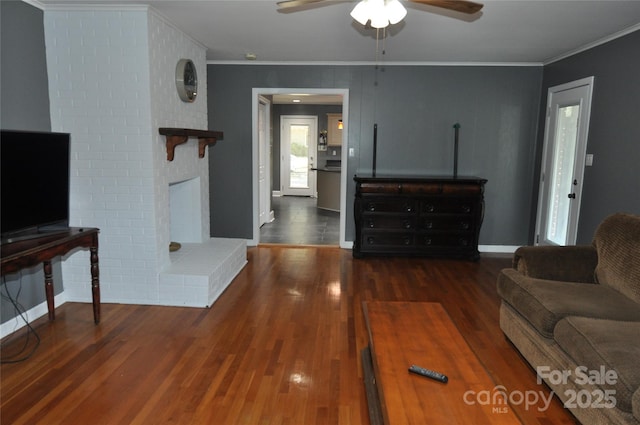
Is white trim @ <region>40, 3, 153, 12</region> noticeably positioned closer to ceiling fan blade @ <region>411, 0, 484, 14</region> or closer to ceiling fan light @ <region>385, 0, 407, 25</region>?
ceiling fan light @ <region>385, 0, 407, 25</region>

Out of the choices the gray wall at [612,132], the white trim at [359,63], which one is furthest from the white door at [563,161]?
the white trim at [359,63]

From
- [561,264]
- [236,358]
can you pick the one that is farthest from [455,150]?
[236,358]

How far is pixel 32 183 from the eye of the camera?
2.78 meters

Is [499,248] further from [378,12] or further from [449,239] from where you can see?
[378,12]

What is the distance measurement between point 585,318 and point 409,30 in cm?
284

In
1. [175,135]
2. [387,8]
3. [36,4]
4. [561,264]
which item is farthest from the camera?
[175,135]

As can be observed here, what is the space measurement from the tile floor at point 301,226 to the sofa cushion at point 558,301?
11.3 ft

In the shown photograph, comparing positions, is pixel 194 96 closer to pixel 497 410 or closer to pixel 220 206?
pixel 220 206

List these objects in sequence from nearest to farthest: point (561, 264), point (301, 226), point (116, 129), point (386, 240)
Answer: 1. point (561, 264)
2. point (116, 129)
3. point (386, 240)
4. point (301, 226)

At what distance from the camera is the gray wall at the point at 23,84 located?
293 cm

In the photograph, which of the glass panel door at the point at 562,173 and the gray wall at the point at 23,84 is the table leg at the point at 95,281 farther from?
the glass panel door at the point at 562,173

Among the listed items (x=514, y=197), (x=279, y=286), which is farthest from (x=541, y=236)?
(x=279, y=286)

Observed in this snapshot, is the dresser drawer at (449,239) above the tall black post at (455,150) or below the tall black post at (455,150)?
below

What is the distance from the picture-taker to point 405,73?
214 inches
